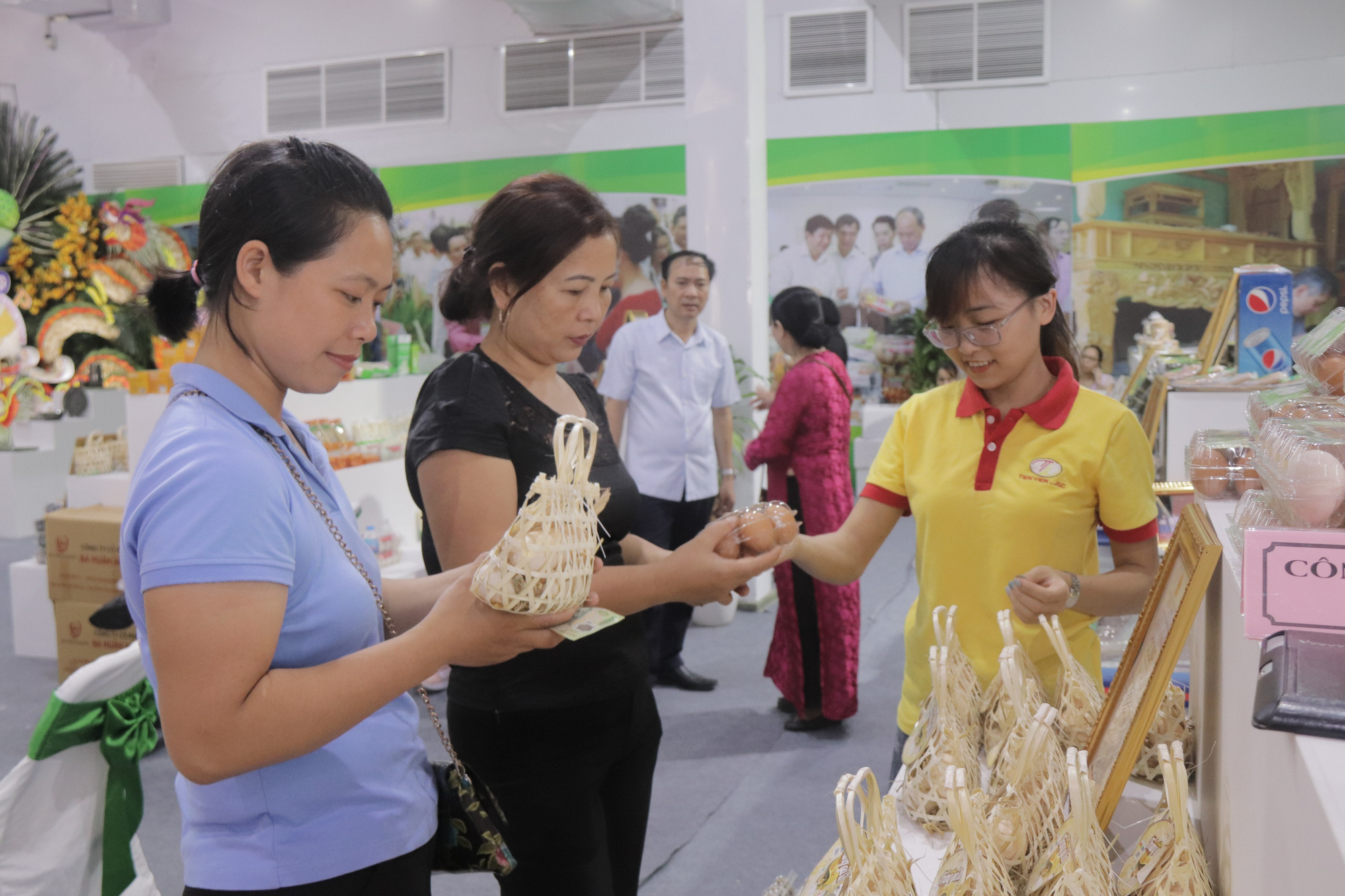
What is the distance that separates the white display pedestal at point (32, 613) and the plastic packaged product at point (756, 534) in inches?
185

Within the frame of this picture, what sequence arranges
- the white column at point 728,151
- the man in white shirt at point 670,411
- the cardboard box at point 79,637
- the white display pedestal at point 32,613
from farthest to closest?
1. the white column at point 728,151
2. the white display pedestal at point 32,613
3. the man in white shirt at point 670,411
4. the cardboard box at point 79,637

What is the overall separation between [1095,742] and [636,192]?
27.9 feet

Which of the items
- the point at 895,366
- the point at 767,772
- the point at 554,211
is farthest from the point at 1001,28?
the point at 554,211

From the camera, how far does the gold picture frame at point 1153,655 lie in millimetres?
1104

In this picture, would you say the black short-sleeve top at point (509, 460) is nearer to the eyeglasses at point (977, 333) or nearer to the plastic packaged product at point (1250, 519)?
the eyeglasses at point (977, 333)

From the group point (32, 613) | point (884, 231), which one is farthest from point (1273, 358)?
point (884, 231)

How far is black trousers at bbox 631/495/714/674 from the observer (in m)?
4.70

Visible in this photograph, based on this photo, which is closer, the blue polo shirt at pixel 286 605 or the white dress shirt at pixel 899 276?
the blue polo shirt at pixel 286 605

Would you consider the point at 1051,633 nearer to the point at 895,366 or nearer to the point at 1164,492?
the point at 1164,492

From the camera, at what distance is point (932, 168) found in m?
8.82

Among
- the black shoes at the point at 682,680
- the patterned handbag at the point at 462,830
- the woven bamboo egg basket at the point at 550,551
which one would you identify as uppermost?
the woven bamboo egg basket at the point at 550,551

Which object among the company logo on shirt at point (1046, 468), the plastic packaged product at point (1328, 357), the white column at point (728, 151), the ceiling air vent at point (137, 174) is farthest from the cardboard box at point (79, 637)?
the ceiling air vent at point (137, 174)

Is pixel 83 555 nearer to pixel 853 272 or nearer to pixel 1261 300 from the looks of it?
pixel 1261 300

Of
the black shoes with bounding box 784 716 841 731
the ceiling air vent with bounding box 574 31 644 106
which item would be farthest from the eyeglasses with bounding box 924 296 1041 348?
the ceiling air vent with bounding box 574 31 644 106
